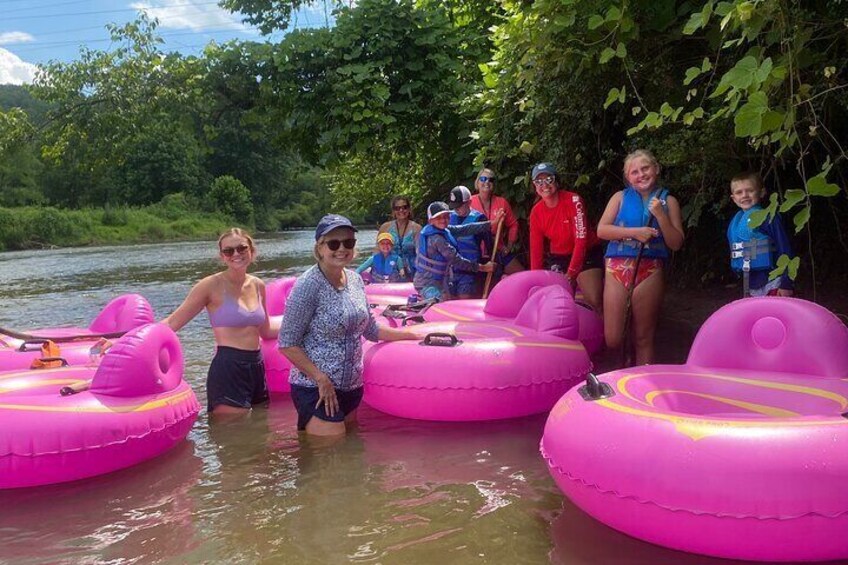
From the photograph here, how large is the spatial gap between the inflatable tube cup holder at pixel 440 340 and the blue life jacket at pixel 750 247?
1634 mm

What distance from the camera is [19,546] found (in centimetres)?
298

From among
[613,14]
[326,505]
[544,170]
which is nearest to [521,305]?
[544,170]

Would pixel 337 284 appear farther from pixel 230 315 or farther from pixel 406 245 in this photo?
pixel 406 245

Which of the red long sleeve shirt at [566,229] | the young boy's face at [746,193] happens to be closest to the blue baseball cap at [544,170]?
the red long sleeve shirt at [566,229]

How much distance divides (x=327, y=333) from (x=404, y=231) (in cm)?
425

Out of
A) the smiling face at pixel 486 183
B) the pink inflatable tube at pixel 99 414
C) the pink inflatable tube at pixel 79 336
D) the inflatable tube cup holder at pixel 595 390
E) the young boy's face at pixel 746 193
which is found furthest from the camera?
the smiling face at pixel 486 183

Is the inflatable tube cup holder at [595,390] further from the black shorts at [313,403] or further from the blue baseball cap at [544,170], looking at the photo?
the blue baseball cap at [544,170]

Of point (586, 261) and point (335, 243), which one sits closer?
point (335, 243)

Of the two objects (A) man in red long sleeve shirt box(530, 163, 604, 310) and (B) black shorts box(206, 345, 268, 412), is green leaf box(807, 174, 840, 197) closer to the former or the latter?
(A) man in red long sleeve shirt box(530, 163, 604, 310)

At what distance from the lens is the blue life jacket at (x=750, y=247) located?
4141 millimetres

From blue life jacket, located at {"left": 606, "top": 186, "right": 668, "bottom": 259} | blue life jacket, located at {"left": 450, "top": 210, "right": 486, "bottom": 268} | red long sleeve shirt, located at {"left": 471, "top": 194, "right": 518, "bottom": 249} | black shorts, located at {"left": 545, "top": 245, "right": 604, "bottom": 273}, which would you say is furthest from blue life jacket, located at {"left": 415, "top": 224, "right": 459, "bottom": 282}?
blue life jacket, located at {"left": 606, "top": 186, "right": 668, "bottom": 259}

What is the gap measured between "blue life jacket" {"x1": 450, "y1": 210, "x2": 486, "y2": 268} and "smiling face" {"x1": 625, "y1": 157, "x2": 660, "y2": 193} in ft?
7.29

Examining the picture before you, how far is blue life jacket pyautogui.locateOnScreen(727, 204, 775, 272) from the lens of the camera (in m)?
4.14

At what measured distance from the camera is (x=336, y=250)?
389cm
